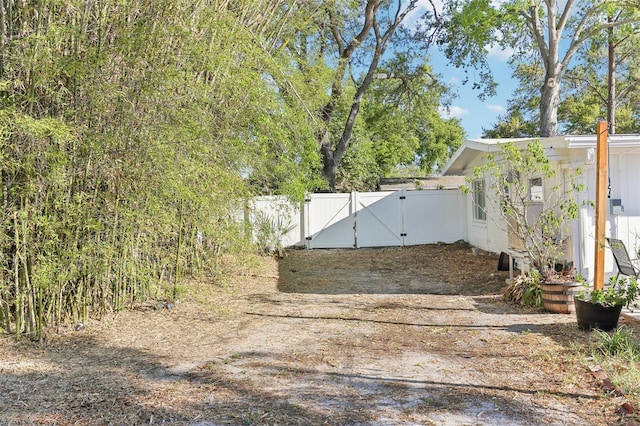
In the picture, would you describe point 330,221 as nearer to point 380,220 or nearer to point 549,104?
point 380,220

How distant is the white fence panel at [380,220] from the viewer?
1173cm

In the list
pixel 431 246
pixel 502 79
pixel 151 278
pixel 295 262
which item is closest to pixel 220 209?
pixel 151 278

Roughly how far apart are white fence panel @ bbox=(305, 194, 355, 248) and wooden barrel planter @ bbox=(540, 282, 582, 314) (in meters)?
6.89

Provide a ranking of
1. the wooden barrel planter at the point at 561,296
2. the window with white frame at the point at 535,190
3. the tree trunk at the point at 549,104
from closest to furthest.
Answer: the wooden barrel planter at the point at 561,296, the window with white frame at the point at 535,190, the tree trunk at the point at 549,104

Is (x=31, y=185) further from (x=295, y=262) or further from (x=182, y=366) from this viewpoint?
(x=295, y=262)

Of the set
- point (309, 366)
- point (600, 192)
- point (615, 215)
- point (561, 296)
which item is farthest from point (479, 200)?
point (309, 366)

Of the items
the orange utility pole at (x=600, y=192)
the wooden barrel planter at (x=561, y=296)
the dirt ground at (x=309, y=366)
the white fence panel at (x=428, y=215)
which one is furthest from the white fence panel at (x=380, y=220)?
the orange utility pole at (x=600, y=192)

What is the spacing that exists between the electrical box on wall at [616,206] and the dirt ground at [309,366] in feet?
6.08

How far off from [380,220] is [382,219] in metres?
0.06

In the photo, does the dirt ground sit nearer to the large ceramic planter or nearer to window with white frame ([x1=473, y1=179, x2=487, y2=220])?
the large ceramic planter

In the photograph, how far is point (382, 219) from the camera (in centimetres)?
1173

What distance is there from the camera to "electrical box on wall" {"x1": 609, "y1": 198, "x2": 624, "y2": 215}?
614cm

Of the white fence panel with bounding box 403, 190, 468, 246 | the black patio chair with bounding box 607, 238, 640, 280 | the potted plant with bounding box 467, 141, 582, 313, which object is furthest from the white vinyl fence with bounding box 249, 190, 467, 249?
the black patio chair with bounding box 607, 238, 640, 280

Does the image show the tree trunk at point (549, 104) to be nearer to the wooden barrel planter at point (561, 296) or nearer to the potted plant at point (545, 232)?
the potted plant at point (545, 232)
